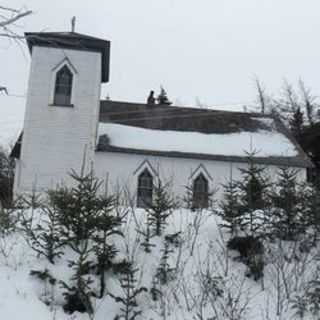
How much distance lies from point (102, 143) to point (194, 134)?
5020 millimetres

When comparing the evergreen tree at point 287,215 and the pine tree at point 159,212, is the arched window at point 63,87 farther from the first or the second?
the evergreen tree at point 287,215

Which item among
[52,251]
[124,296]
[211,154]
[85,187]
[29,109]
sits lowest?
[124,296]

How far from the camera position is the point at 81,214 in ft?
22.0

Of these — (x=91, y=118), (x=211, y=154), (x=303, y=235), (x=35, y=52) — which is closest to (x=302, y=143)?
(x=211, y=154)

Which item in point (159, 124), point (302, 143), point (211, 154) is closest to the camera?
point (211, 154)

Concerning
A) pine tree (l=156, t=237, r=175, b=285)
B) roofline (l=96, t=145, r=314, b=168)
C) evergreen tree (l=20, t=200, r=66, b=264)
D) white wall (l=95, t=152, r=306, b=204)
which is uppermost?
roofline (l=96, t=145, r=314, b=168)

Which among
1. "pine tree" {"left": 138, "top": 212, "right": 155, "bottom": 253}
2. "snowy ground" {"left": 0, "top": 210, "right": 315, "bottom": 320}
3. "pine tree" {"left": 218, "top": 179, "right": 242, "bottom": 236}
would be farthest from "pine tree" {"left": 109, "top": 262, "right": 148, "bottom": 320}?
"pine tree" {"left": 218, "top": 179, "right": 242, "bottom": 236}

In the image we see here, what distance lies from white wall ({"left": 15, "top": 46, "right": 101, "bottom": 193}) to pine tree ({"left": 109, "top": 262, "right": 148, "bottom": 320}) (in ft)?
39.2

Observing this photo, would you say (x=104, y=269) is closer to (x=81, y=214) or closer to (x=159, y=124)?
(x=81, y=214)

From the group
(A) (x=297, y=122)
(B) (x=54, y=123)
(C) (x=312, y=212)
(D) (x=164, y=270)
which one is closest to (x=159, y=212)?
(D) (x=164, y=270)

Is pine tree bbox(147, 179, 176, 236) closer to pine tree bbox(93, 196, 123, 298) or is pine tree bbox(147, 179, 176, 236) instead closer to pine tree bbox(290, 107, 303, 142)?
pine tree bbox(93, 196, 123, 298)

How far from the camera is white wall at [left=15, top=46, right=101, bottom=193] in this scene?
17969 millimetres

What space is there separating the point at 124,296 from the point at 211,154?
14812 mm

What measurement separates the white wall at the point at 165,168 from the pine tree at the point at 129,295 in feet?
41.9
